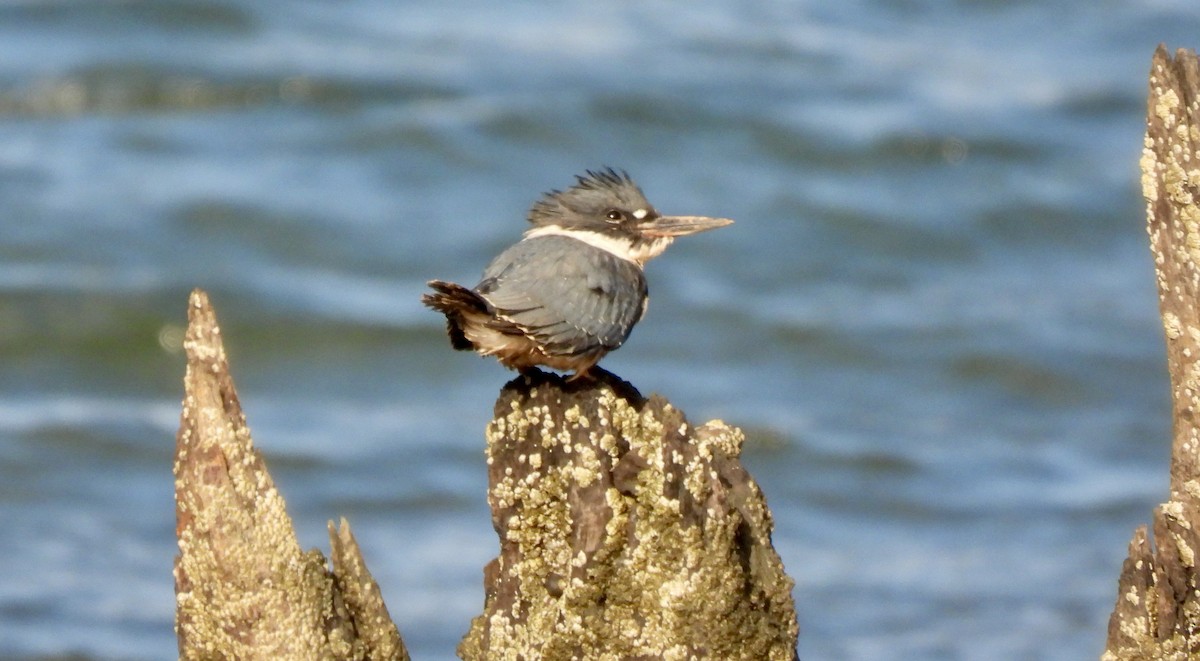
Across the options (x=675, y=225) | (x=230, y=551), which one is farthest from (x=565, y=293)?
(x=230, y=551)

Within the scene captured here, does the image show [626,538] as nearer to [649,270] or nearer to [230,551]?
[230,551]

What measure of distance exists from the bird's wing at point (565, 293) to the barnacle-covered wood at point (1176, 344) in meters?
1.56

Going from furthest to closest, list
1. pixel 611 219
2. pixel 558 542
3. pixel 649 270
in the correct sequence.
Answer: pixel 649 270, pixel 611 219, pixel 558 542

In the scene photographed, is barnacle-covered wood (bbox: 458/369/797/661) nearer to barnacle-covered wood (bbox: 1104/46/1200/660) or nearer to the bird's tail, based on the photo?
the bird's tail

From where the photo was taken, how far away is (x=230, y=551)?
470 centimetres

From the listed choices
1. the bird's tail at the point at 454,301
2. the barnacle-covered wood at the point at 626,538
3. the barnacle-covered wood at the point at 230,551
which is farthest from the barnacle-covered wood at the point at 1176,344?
the barnacle-covered wood at the point at 230,551

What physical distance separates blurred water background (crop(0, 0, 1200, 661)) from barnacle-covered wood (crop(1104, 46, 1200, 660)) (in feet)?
16.9

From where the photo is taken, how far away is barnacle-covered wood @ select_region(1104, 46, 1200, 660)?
4461 millimetres

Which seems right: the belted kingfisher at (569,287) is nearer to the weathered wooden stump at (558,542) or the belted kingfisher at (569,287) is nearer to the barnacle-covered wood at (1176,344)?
the weathered wooden stump at (558,542)

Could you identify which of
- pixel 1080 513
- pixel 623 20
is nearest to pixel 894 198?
pixel 623 20

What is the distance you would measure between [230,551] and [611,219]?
1914 mm

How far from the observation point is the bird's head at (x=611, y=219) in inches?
239

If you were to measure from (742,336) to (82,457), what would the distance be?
562 centimetres

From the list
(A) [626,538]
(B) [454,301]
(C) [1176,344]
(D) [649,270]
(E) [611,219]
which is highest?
(D) [649,270]
